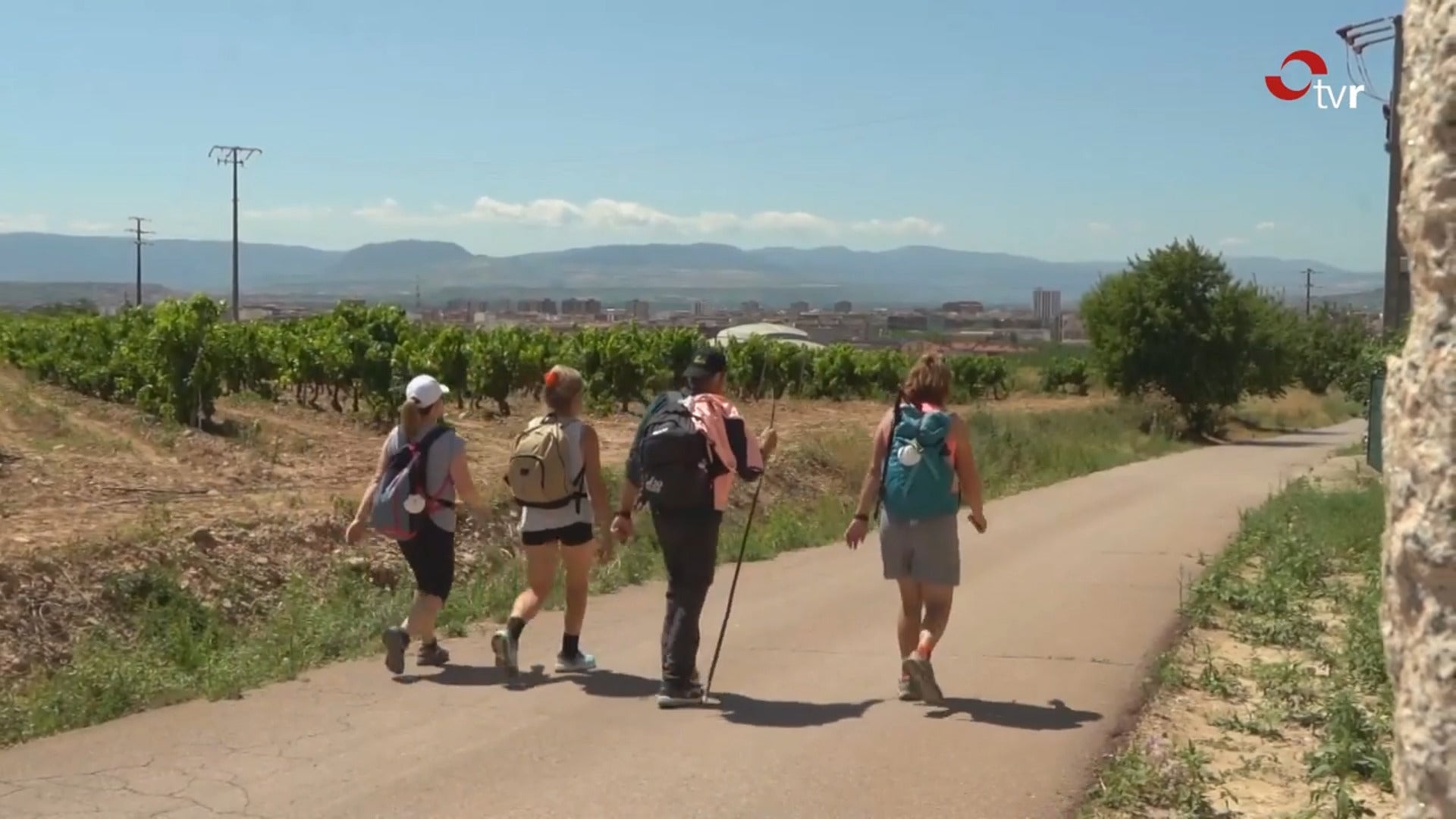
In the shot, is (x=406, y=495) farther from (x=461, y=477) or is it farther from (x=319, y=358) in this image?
(x=319, y=358)

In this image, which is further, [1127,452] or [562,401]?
[1127,452]

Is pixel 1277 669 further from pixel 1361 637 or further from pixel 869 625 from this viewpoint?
pixel 869 625

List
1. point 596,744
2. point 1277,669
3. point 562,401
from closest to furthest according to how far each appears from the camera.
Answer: point 596,744 < point 562,401 < point 1277,669

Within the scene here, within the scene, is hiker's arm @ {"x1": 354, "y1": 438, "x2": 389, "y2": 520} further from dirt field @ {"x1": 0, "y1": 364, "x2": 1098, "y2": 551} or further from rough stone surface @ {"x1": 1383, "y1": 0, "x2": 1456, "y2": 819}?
rough stone surface @ {"x1": 1383, "y1": 0, "x2": 1456, "y2": 819}

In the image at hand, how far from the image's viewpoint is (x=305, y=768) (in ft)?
21.9

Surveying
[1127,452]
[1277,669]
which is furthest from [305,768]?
[1127,452]

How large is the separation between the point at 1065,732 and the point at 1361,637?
2.73 m

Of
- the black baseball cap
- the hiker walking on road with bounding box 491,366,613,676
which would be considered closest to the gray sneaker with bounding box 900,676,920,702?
the hiker walking on road with bounding box 491,366,613,676

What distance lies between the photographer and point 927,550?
7.77m

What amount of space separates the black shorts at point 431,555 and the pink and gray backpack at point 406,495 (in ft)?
0.17

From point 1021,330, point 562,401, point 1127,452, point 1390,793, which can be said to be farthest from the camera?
point 1021,330

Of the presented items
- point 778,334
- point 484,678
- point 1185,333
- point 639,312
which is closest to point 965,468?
point 484,678

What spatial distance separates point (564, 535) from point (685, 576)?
881 millimetres

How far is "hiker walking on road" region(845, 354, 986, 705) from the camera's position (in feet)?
25.4
